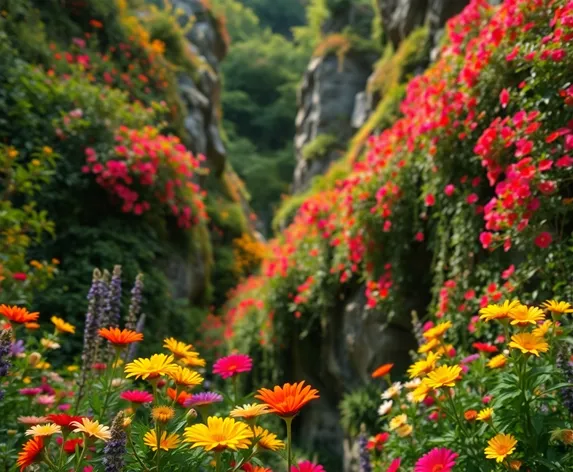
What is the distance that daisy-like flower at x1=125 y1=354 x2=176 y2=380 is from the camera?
3.39 feet

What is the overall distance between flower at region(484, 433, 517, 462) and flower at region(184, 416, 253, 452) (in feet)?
1.87

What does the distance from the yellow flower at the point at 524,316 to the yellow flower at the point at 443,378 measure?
186 mm

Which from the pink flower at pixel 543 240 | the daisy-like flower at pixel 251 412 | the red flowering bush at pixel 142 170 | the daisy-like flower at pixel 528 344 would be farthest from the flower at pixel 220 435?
the red flowering bush at pixel 142 170

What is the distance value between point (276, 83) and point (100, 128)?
14.8 metres

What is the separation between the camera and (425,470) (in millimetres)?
1135

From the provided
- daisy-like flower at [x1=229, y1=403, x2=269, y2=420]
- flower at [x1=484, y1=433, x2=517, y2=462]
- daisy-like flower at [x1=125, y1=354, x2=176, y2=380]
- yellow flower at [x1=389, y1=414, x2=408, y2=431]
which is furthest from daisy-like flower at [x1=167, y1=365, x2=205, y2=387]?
yellow flower at [x1=389, y1=414, x2=408, y2=431]

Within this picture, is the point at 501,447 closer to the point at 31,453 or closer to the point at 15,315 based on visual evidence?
the point at 31,453

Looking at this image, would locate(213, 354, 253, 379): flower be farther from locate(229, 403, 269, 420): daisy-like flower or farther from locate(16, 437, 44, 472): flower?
locate(16, 437, 44, 472): flower

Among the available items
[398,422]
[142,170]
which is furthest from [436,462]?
[142,170]

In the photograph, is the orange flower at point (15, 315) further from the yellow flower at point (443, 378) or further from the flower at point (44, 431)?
the yellow flower at point (443, 378)

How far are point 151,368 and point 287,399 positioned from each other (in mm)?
313

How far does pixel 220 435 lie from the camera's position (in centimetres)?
90

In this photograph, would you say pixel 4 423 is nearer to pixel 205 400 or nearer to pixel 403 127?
pixel 205 400

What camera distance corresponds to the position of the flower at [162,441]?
958 mm
